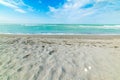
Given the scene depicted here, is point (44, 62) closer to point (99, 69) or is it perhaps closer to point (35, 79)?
point (35, 79)

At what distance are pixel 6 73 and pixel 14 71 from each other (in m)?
0.20

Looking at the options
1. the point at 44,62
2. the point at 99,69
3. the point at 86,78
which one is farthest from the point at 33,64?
the point at 99,69

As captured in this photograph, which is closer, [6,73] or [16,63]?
[6,73]

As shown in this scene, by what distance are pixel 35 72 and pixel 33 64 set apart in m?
0.53

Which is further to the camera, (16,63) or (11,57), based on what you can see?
(11,57)

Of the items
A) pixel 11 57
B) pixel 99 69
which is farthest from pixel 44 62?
pixel 99 69

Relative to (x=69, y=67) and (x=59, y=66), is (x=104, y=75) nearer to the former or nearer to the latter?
(x=69, y=67)

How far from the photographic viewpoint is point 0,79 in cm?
257

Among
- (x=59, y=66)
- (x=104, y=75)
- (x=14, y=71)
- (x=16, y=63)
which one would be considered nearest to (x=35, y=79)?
(x=14, y=71)

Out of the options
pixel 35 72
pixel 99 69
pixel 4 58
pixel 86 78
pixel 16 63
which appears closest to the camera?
pixel 86 78

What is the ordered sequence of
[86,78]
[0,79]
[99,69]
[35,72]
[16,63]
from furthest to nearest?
[16,63] < [99,69] < [35,72] < [86,78] < [0,79]

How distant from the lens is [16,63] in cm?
348

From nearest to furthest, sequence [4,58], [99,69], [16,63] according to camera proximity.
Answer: [99,69] → [16,63] → [4,58]

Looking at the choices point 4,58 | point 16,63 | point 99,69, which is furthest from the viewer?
point 4,58
